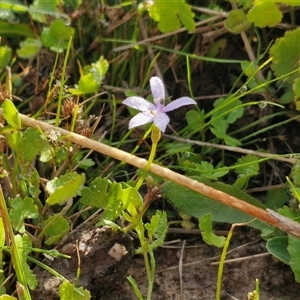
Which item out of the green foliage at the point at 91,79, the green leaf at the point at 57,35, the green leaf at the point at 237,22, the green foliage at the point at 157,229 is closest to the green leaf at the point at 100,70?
the green foliage at the point at 91,79

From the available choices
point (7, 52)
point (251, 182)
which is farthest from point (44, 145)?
point (251, 182)

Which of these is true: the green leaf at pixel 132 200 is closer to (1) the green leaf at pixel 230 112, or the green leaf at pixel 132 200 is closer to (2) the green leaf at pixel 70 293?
(2) the green leaf at pixel 70 293

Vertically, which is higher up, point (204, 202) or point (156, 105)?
point (156, 105)

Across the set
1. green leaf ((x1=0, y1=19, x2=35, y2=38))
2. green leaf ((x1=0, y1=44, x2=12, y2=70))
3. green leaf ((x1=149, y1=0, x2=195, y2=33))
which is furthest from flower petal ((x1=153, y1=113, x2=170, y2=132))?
green leaf ((x1=0, y1=19, x2=35, y2=38))

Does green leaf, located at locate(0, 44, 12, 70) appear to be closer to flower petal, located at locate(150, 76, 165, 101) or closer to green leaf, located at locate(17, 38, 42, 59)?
green leaf, located at locate(17, 38, 42, 59)

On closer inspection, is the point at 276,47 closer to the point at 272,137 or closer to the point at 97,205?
the point at 272,137

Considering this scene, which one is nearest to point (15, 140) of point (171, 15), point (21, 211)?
point (21, 211)

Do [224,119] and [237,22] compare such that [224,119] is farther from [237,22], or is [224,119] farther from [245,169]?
[237,22]
